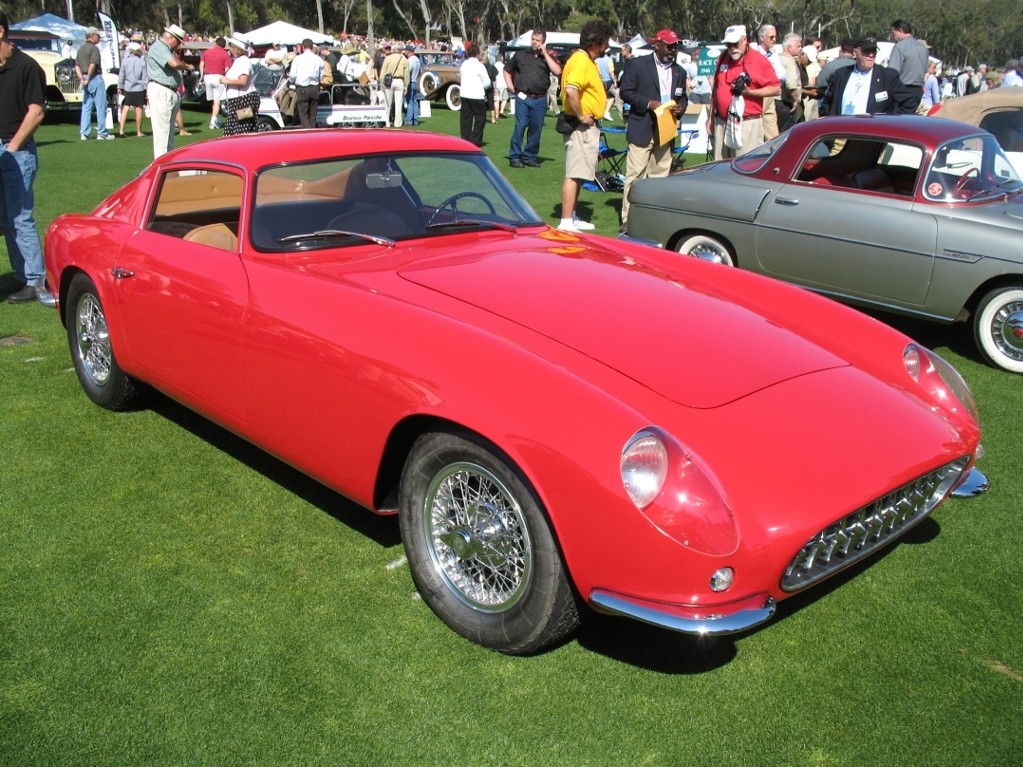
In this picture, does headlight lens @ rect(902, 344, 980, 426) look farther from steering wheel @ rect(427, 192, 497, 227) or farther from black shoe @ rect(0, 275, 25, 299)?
black shoe @ rect(0, 275, 25, 299)

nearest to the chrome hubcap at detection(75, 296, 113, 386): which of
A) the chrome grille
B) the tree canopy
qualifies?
the chrome grille

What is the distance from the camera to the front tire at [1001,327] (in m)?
5.77

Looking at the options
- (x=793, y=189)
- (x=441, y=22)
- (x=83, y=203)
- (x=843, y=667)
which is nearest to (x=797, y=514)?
(x=843, y=667)

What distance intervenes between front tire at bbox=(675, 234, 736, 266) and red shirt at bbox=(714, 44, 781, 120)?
9.71 feet

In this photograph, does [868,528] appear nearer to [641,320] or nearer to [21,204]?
[641,320]

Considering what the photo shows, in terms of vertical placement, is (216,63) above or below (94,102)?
above

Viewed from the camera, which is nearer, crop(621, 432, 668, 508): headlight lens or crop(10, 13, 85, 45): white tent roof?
crop(621, 432, 668, 508): headlight lens

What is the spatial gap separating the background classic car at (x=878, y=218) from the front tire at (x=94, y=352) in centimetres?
433

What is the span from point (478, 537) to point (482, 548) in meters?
0.04

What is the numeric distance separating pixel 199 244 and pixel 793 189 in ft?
14.5

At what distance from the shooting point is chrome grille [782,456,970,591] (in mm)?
2566

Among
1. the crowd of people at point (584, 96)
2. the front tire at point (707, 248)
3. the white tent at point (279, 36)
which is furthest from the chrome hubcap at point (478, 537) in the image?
the white tent at point (279, 36)

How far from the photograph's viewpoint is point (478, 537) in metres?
2.86

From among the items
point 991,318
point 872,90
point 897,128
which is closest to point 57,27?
point 872,90
